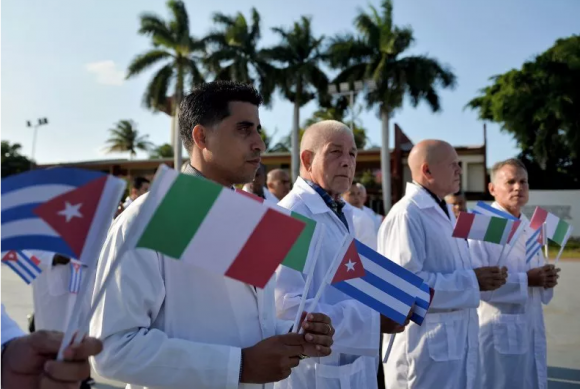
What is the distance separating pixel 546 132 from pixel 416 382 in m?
29.9

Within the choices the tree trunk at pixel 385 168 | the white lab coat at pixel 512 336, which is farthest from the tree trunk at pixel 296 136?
the white lab coat at pixel 512 336

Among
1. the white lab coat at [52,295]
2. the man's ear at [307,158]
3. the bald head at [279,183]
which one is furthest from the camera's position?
the bald head at [279,183]

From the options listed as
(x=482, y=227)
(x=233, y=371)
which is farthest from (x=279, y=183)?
(x=233, y=371)

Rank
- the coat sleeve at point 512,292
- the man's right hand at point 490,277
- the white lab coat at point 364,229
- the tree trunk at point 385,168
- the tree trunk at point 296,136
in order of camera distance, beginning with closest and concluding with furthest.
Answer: the man's right hand at point 490,277, the coat sleeve at point 512,292, the white lab coat at point 364,229, the tree trunk at point 385,168, the tree trunk at point 296,136

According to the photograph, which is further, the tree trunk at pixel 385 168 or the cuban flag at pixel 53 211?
the tree trunk at pixel 385 168

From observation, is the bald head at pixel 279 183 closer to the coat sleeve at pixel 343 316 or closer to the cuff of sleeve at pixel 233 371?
the coat sleeve at pixel 343 316

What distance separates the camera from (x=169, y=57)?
2994 centimetres

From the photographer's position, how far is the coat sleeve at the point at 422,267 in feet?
9.80

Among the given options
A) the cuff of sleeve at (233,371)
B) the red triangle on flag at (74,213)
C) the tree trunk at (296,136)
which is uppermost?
the tree trunk at (296,136)

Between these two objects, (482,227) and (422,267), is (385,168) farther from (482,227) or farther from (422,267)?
(422,267)

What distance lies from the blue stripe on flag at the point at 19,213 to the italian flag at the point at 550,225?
12.9 feet

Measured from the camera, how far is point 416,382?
3.03m

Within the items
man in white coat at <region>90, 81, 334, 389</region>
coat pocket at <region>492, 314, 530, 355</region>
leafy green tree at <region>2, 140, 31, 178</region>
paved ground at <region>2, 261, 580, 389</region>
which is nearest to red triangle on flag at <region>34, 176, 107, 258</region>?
man in white coat at <region>90, 81, 334, 389</region>

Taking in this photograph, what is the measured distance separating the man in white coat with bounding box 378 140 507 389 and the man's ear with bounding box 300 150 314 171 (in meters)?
0.73
